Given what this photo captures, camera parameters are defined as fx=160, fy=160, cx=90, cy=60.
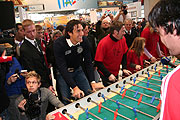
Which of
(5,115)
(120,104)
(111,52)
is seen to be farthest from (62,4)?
(120,104)

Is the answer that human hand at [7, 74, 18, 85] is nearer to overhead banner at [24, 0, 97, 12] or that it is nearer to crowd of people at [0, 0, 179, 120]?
crowd of people at [0, 0, 179, 120]

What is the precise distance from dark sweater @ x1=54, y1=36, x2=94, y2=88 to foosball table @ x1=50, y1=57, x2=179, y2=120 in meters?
0.46

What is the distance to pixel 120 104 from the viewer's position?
1.64m

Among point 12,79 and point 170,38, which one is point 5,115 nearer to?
point 12,79

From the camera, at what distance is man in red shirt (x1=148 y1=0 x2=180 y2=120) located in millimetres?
663

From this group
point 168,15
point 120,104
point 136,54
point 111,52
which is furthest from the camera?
point 136,54

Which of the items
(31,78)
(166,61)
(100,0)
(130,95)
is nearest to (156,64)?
(166,61)

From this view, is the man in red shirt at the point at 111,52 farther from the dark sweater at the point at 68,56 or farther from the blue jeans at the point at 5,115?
the blue jeans at the point at 5,115

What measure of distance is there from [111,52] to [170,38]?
1.84m

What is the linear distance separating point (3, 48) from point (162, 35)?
1636mm

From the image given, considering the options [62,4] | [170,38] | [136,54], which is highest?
[62,4]

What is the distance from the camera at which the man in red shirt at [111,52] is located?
2.50m

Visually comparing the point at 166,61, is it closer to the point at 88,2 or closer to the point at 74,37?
the point at 74,37

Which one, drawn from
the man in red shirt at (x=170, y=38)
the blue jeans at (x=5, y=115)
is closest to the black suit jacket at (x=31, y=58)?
the blue jeans at (x=5, y=115)
